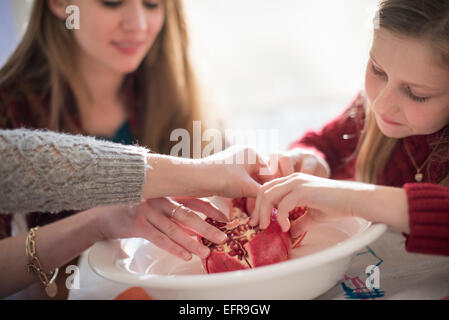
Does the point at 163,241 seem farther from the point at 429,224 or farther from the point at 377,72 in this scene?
the point at 377,72

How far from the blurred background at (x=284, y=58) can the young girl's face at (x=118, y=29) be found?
4.49ft

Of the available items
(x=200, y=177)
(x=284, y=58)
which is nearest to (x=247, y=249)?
(x=200, y=177)

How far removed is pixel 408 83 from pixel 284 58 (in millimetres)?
2428

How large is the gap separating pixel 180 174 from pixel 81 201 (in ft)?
0.54

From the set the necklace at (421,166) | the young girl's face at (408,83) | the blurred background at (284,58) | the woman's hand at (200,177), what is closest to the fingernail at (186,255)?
the woman's hand at (200,177)

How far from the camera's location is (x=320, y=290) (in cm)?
61

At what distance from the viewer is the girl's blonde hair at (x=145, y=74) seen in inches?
50.4

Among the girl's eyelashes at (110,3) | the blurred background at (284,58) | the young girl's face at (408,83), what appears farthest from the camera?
the blurred background at (284,58)

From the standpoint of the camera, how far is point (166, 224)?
0.72m

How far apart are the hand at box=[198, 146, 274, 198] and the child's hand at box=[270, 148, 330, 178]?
8 cm

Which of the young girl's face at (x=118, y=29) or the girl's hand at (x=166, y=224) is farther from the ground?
the young girl's face at (x=118, y=29)

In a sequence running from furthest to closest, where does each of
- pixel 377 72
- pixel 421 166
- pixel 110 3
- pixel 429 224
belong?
pixel 110 3 → pixel 421 166 → pixel 377 72 → pixel 429 224

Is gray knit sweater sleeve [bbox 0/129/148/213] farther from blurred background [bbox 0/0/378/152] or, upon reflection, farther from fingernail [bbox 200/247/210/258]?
blurred background [bbox 0/0/378/152]

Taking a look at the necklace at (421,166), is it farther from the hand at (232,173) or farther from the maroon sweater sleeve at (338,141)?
the hand at (232,173)
